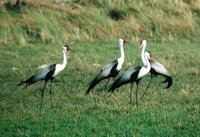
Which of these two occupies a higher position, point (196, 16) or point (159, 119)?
point (159, 119)

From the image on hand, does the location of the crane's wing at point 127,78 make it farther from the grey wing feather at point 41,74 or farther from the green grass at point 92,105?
the grey wing feather at point 41,74

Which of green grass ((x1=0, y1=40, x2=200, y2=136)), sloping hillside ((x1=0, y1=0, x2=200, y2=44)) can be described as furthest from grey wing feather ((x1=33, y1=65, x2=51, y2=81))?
sloping hillside ((x1=0, y1=0, x2=200, y2=44))

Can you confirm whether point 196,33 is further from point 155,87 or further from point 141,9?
point 155,87

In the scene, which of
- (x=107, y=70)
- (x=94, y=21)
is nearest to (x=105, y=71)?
(x=107, y=70)

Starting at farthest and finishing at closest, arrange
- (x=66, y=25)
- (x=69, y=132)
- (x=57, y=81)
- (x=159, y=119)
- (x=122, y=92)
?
(x=66, y=25) < (x=57, y=81) < (x=122, y=92) < (x=159, y=119) < (x=69, y=132)

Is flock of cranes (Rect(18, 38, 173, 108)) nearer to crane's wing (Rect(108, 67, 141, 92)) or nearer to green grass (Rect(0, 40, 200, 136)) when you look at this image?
crane's wing (Rect(108, 67, 141, 92))

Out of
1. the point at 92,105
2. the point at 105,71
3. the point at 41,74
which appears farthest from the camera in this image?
the point at 105,71

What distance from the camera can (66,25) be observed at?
18.6 meters

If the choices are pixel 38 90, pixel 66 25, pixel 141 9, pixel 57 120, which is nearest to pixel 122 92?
pixel 38 90

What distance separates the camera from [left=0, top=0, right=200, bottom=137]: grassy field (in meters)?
8.06

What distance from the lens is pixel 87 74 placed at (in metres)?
12.7

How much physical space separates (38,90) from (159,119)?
3.41 meters

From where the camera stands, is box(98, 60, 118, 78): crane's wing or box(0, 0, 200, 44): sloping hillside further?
box(0, 0, 200, 44): sloping hillside

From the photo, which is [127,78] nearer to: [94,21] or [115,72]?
[115,72]
